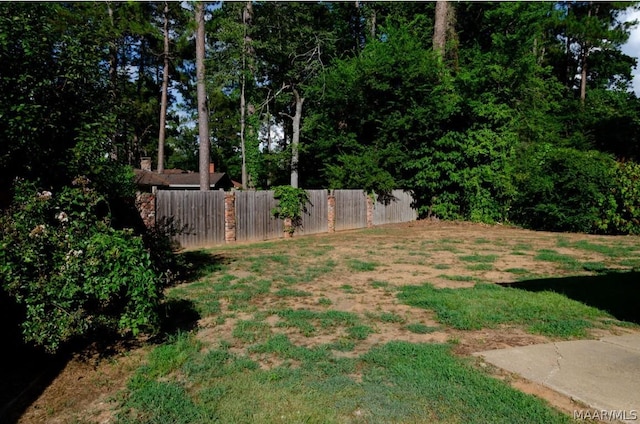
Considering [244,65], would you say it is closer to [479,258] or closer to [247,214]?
[247,214]

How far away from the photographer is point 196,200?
37.3 feet

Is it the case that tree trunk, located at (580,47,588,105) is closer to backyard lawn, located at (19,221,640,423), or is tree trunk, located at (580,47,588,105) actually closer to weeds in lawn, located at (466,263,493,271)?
backyard lawn, located at (19,221,640,423)

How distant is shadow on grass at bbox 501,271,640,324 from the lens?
486cm

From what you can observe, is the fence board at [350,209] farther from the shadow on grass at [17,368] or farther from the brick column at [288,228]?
the shadow on grass at [17,368]

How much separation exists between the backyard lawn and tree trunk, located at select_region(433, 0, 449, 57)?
1425cm

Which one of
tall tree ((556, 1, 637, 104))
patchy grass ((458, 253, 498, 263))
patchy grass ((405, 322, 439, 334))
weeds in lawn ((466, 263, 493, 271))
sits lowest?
patchy grass ((405, 322, 439, 334))

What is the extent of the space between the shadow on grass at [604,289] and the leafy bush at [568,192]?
7.78 meters

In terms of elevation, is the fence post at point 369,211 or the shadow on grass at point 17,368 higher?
the fence post at point 369,211

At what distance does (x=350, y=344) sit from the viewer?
3889 mm

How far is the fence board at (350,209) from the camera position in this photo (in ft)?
51.4

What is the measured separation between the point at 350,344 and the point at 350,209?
40.7ft

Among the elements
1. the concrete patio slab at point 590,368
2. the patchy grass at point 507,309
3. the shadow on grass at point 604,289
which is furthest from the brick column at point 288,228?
the concrete patio slab at point 590,368

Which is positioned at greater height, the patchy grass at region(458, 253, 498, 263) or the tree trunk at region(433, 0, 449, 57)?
the tree trunk at region(433, 0, 449, 57)

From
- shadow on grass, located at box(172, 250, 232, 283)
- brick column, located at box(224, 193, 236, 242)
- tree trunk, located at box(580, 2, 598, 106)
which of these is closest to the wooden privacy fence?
brick column, located at box(224, 193, 236, 242)
